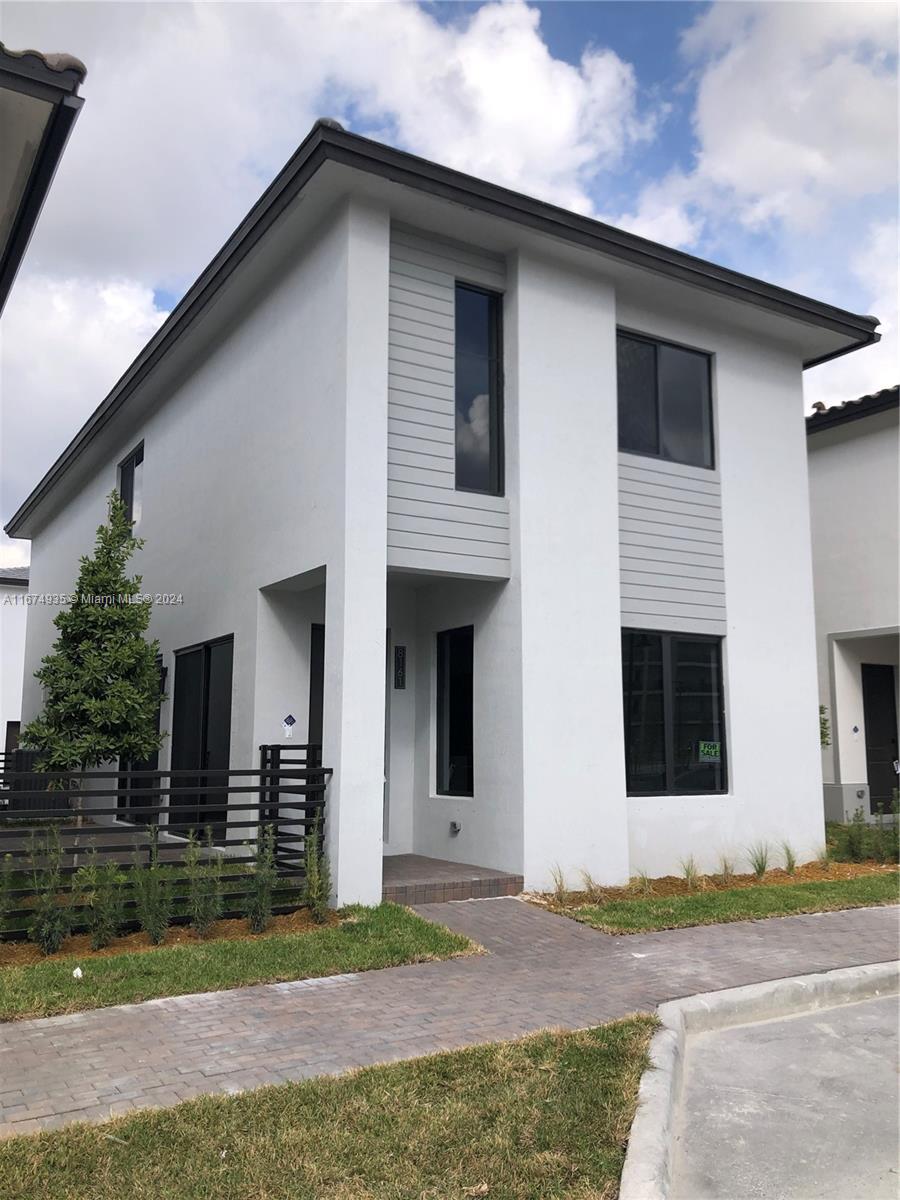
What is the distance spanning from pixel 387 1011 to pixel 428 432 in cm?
567

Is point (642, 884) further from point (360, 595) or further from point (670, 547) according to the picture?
point (360, 595)

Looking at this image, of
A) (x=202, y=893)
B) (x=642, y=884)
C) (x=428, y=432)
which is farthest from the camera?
(x=642, y=884)

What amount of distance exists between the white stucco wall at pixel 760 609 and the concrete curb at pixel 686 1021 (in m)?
3.79

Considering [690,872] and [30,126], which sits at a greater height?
[30,126]

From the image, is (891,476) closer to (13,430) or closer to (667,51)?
(667,51)

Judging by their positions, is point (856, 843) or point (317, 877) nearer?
point (317, 877)

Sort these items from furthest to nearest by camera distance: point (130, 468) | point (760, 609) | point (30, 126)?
point (130, 468) < point (760, 609) < point (30, 126)

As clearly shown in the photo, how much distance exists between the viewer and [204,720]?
40.2 ft

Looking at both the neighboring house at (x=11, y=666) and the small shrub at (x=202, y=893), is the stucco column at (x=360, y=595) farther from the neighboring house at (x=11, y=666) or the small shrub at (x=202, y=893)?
the neighboring house at (x=11, y=666)

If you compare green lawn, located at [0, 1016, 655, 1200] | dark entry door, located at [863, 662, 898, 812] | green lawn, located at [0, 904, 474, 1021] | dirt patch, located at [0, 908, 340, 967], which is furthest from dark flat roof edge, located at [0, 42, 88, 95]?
dark entry door, located at [863, 662, 898, 812]

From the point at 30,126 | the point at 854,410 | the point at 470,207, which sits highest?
the point at 854,410

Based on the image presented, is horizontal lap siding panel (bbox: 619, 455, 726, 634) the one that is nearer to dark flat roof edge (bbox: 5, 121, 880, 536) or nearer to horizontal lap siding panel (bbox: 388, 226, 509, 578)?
horizontal lap siding panel (bbox: 388, 226, 509, 578)

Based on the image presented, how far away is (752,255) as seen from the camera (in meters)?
12.5

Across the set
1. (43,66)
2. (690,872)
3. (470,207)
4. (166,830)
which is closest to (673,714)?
(690,872)
